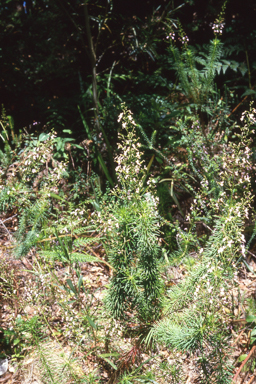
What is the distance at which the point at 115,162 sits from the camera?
2.87 meters

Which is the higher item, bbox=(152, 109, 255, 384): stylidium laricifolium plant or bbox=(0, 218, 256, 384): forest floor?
bbox=(152, 109, 255, 384): stylidium laricifolium plant

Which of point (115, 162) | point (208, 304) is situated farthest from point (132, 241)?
point (115, 162)

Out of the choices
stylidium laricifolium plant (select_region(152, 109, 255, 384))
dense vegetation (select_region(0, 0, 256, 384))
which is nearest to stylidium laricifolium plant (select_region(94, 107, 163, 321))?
dense vegetation (select_region(0, 0, 256, 384))

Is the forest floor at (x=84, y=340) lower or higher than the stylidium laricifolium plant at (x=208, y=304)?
lower

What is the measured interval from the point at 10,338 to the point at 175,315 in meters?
1.27

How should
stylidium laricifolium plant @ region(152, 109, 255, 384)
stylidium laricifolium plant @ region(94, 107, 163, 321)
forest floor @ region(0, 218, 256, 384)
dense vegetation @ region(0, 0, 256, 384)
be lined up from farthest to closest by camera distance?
dense vegetation @ region(0, 0, 256, 384) → forest floor @ region(0, 218, 256, 384) → stylidium laricifolium plant @ region(94, 107, 163, 321) → stylidium laricifolium plant @ region(152, 109, 255, 384)

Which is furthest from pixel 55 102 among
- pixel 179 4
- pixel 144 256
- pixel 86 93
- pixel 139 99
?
pixel 144 256

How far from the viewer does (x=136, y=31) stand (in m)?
3.12

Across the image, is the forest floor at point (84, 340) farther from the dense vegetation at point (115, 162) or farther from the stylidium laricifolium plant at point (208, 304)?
the stylidium laricifolium plant at point (208, 304)

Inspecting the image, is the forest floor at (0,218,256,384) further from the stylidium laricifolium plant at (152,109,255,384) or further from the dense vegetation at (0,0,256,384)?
the stylidium laricifolium plant at (152,109,255,384)

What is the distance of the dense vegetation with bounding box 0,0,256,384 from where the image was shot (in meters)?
1.78

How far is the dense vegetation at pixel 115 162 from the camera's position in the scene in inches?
70.0

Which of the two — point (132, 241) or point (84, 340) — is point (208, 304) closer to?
point (132, 241)

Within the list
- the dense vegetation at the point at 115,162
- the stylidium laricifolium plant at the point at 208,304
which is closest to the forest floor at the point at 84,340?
the dense vegetation at the point at 115,162
